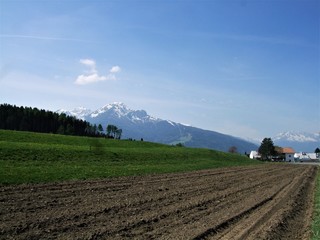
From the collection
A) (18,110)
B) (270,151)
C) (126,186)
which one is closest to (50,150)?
(126,186)

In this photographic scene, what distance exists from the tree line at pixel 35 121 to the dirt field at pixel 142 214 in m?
110

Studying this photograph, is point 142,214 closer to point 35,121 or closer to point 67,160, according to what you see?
point 67,160

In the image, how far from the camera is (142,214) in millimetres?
18078

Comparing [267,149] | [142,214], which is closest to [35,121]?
[267,149]

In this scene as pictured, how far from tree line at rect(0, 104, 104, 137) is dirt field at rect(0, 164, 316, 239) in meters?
110

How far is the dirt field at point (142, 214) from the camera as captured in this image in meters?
14.5

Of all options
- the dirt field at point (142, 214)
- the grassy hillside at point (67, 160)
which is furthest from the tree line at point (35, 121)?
the dirt field at point (142, 214)

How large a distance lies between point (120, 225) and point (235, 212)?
7440mm

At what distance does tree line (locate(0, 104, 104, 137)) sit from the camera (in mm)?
129875

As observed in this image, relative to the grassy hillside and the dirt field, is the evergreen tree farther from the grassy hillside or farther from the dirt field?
the dirt field

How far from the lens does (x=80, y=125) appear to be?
160625 mm

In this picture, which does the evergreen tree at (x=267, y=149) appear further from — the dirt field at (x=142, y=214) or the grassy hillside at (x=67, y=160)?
the dirt field at (x=142, y=214)

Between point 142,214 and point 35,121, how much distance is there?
420 ft

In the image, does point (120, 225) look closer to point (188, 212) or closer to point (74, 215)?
point (74, 215)
